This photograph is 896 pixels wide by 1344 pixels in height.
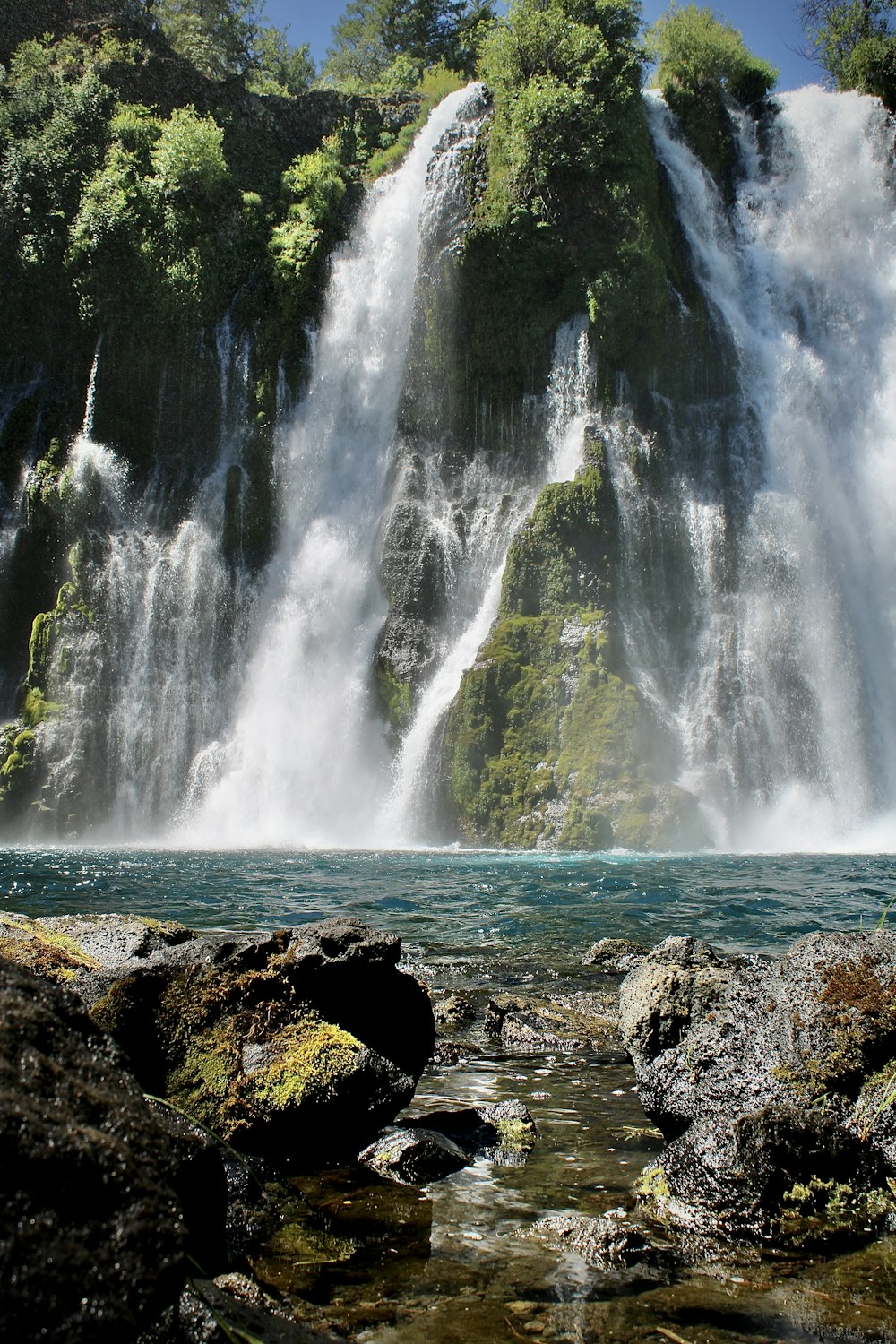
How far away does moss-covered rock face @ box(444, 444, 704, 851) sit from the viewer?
24641mm

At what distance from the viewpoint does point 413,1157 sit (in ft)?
13.1

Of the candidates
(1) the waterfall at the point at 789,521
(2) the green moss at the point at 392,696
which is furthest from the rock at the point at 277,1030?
(2) the green moss at the point at 392,696

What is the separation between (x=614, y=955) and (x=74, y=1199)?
309 inches

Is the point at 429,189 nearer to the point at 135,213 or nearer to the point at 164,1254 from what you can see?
the point at 135,213

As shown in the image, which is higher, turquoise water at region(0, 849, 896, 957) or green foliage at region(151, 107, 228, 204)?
green foliage at region(151, 107, 228, 204)

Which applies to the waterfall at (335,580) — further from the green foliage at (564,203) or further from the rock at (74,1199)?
the rock at (74,1199)

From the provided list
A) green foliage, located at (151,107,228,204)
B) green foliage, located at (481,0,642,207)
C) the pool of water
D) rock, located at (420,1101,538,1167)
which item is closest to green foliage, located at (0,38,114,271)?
green foliage, located at (151,107,228,204)

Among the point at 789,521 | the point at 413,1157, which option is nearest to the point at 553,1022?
the point at 413,1157

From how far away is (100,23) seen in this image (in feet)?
119

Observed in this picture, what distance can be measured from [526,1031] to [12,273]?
35.0 meters

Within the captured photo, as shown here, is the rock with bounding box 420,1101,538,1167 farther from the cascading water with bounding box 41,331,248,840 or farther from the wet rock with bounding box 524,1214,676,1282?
the cascading water with bounding box 41,331,248,840

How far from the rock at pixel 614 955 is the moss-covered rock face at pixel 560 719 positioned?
1508 cm

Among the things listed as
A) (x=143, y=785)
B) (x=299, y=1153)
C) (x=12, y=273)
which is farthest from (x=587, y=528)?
(x=299, y=1153)

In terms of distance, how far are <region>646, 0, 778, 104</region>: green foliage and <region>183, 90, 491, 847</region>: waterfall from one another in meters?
7.97
